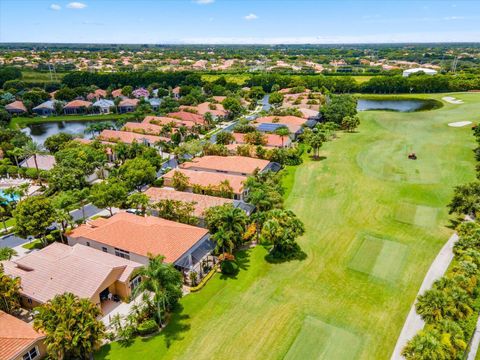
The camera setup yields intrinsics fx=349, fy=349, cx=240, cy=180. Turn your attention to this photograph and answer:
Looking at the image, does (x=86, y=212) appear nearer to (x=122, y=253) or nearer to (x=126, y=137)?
(x=122, y=253)

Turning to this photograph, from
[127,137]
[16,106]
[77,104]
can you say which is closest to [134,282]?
[127,137]

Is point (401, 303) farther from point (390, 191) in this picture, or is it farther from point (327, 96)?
point (327, 96)

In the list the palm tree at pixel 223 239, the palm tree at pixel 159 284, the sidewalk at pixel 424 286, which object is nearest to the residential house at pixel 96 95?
the palm tree at pixel 223 239

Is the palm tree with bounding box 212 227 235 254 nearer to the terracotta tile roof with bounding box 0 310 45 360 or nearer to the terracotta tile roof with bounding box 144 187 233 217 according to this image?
the terracotta tile roof with bounding box 144 187 233 217

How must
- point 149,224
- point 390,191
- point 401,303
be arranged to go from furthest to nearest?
point 390,191 < point 149,224 < point 401,303

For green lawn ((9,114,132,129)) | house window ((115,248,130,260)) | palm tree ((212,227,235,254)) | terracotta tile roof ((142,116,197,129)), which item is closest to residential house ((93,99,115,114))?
green lawn ((9,114,132,129))

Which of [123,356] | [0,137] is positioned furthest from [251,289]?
[0,137]

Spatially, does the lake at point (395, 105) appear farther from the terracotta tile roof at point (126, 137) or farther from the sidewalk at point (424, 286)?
the sidewalk at point (424, 286)
